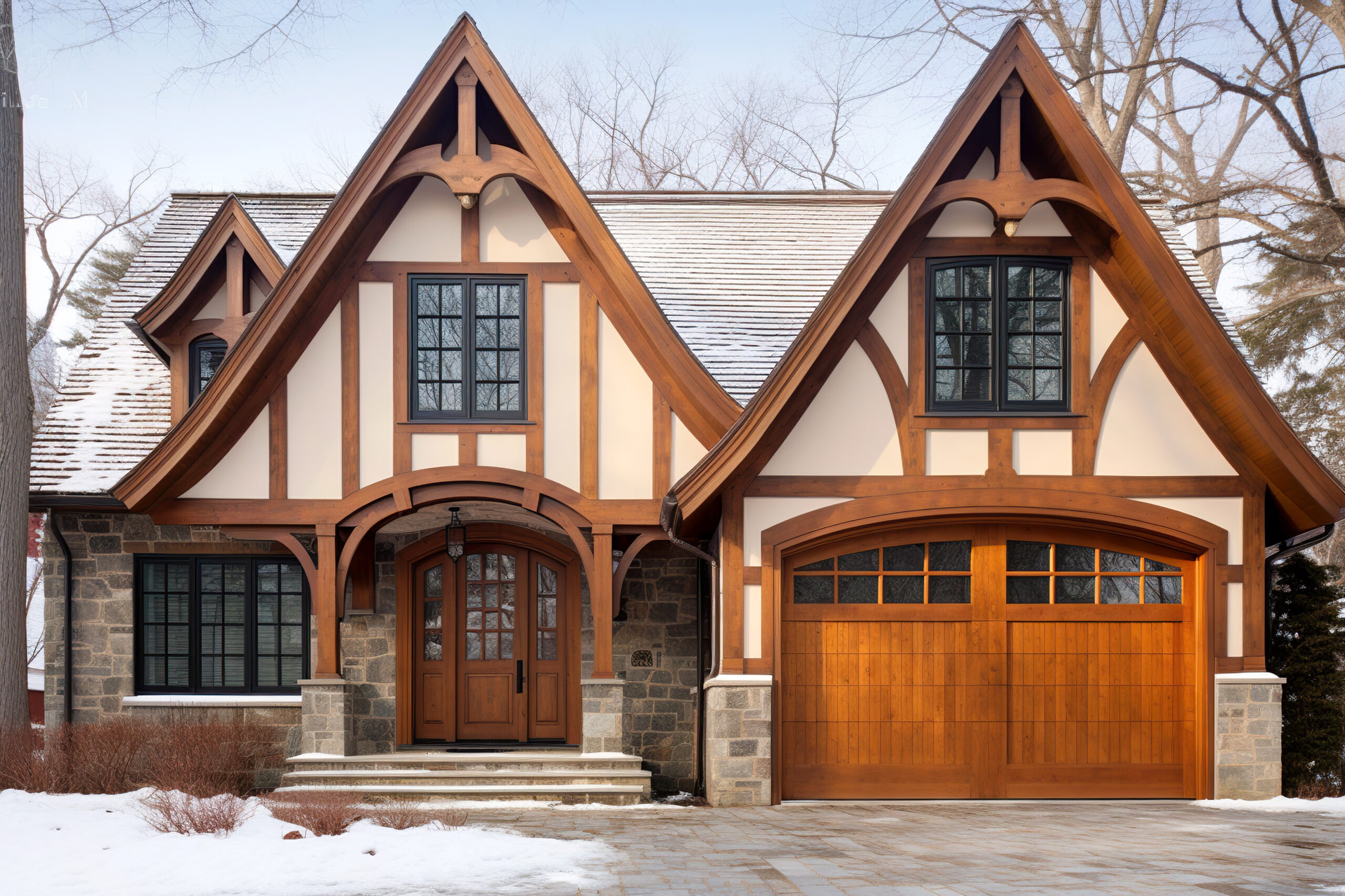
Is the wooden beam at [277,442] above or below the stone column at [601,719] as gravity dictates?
above

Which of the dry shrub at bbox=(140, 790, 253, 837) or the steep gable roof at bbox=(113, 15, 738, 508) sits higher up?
the steep gable roof at bbox=(113, 15, 738, 508)

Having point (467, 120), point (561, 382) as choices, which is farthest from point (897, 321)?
point (467, 120)

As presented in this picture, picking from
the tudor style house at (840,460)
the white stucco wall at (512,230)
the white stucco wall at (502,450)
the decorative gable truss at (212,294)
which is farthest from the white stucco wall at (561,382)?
the decorative gable truss at (212,294)

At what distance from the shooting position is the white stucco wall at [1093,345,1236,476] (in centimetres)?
949

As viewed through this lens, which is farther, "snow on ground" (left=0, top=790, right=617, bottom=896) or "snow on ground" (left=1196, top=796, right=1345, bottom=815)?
"snow on ground" (left=1196, top=796, right=1345, bottom=815)

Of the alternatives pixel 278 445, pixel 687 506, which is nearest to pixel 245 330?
pixel 278 445

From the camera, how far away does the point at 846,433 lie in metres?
9.50

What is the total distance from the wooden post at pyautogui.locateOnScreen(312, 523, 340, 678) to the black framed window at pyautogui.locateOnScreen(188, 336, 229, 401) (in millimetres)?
2989

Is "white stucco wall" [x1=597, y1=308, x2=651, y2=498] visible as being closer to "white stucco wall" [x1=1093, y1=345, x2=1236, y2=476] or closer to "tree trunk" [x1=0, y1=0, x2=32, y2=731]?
"white stucco wall" [x1=1093, y1=345, x2=1236, y2=476]

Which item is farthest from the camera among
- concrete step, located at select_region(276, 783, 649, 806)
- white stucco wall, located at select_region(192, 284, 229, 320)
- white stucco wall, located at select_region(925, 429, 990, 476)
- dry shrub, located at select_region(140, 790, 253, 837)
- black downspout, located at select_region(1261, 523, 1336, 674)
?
white stucco wall, located at select_region(192, 284, 229, 320)

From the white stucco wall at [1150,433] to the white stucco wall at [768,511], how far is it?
108 inches

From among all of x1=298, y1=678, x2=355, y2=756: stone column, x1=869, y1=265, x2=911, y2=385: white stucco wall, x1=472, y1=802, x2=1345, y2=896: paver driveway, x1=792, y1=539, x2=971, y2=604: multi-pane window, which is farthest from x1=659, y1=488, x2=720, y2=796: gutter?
x1=298, y1=678, x2=355, y2=756: stone column

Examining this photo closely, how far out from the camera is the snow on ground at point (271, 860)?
18.6 feet

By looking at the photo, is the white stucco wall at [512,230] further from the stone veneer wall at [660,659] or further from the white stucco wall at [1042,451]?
the white stucco wall at [1042,451]
